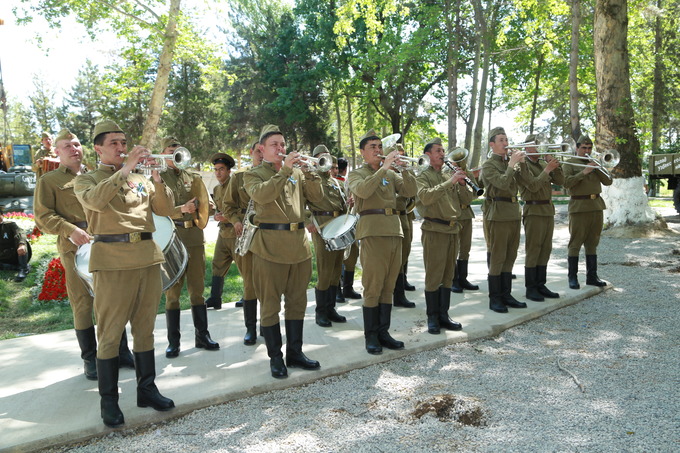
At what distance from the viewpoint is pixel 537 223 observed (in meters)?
7.27

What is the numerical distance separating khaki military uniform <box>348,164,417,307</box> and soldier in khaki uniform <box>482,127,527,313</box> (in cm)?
193

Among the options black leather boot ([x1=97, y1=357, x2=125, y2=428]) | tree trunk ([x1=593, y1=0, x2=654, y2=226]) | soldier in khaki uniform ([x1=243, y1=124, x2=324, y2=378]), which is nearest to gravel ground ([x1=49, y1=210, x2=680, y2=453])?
black leather boot ([x1=97, y1=357, x2=125, y2=428])

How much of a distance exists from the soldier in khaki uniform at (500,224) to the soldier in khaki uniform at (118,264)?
4.30 metres

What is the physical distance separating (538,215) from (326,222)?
2.89 meters

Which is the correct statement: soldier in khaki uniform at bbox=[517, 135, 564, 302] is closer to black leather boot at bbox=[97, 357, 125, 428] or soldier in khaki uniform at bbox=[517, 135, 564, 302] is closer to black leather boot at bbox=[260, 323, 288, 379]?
black leather boot at bbox=[260, 323, 288, 379]

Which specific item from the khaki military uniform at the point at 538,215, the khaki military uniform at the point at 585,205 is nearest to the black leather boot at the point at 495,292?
the khaki military uniform at the point at 538,215

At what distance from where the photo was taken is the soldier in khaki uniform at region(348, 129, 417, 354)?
5.27m

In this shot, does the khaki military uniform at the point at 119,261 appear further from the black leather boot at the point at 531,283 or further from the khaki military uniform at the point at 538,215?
the black leather boot at the point at 531,283

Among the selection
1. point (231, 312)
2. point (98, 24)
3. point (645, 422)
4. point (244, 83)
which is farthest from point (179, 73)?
point (645, 422)

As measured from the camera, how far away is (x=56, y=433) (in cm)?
362

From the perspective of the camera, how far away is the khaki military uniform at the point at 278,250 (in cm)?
465

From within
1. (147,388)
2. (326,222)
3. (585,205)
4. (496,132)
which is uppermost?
(496,132)

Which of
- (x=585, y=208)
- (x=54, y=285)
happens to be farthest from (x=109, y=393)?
(x=585, y=208)

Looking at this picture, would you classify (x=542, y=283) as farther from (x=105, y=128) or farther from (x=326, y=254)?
(x=105, y=128)
